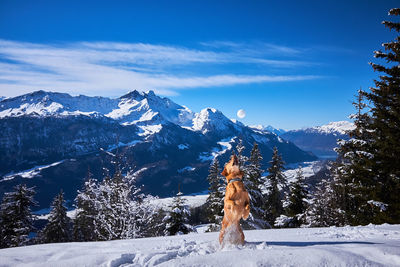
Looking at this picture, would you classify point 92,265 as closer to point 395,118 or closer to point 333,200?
point 395,118

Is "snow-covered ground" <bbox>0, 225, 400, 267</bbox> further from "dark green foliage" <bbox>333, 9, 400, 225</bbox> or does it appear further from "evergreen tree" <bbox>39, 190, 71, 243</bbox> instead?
"evergreen tree" <bbox>39, 190, 71, 243</bbox>

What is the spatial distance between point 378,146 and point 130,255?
528 inches

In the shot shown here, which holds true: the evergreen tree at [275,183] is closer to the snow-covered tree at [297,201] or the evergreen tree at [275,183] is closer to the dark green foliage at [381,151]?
the snow-covered tree at [297,201]

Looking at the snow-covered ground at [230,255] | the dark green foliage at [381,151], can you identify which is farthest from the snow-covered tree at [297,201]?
the snow-covered ground at [230,255]

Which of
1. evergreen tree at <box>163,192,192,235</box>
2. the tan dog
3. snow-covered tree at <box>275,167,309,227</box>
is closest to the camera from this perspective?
the tan dog

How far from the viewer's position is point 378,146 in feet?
40.5

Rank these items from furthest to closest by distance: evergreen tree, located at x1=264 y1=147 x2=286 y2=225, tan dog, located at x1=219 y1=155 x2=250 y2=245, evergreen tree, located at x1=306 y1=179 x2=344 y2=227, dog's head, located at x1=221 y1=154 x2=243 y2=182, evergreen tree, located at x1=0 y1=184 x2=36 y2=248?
evergreen tree, located at x1=264 y1=147 x2=286 y2=225, evergreen tree, located at x1=306 y1=179 x2=344 y2=227, evergreen tree, located at x1=0 y1=184 x2=36 y2=248, dog's head, located at x1=221 y1=154 x2=243 y2=182, tan dog, located at x1=219 y1=155 x2=250 y2=245

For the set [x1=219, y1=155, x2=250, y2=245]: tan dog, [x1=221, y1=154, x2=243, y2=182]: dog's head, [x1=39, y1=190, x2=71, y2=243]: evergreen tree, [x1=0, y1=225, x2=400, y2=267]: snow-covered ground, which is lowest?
[x1=39, y1=190, x2=71, y2=243]: evergreen tree

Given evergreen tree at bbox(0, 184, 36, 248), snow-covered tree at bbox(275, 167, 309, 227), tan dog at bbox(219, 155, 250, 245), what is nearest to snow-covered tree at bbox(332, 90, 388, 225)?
snow-covered tree at bbox(275, 167, 309, 227)

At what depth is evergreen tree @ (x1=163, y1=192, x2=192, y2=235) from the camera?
65.9ft

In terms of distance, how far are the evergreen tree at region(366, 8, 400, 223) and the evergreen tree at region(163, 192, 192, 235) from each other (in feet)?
45.7

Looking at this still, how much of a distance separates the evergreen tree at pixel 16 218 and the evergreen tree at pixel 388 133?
27819mm

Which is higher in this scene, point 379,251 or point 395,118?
point 395,118

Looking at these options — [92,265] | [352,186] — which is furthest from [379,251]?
[352,186]
